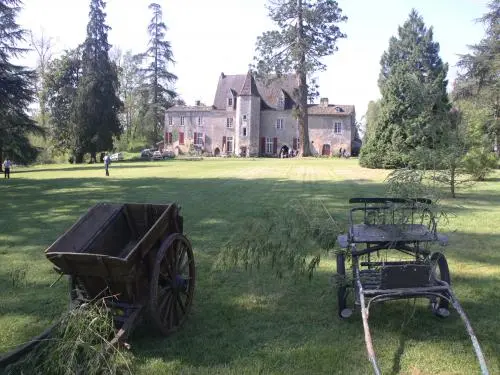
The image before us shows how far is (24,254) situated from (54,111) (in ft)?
187

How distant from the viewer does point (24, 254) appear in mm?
8172

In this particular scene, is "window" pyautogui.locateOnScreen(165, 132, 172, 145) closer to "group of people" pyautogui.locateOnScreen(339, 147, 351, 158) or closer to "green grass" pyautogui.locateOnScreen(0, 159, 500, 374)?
"group of people" pyautogui.locateOnScreen(339, 147, 351, 158)

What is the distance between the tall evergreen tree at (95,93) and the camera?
2159 inches

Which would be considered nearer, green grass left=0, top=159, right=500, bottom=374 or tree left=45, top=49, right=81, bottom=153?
green grass left=0, top=159, right=500, bottom=374

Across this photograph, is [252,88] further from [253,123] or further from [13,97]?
[13,97]

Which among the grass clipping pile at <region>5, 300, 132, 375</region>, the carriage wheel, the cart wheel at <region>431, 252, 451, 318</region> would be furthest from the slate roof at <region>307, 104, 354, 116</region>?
the grass clipping pile at <region>5, 300, 132, 375</region>

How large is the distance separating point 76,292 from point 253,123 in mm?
61981

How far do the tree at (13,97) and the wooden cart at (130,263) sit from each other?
18415 mm

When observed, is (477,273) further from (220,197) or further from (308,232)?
(220,197)

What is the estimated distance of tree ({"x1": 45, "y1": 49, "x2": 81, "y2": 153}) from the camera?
193ft

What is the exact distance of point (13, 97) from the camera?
2297 centimetres

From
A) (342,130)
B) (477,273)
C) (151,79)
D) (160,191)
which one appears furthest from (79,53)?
(477,273)

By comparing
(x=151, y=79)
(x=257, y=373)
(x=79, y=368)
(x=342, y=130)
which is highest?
(x=151, y=79)

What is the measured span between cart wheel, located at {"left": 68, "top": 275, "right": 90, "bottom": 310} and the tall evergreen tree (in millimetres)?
53880
